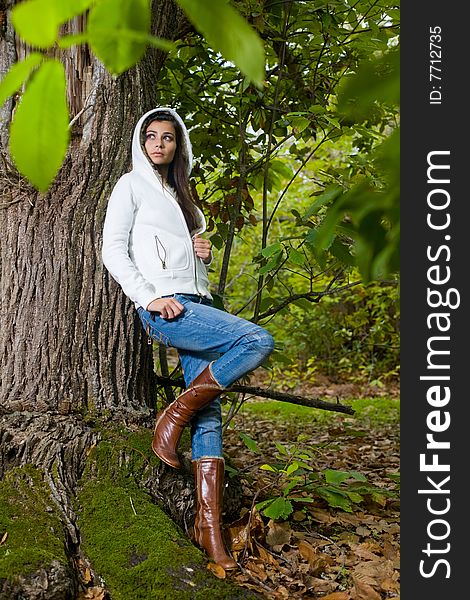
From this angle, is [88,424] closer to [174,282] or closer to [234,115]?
[174,282]

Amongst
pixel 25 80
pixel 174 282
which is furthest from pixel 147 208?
pixel 25 80

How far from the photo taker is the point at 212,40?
0.53 metres

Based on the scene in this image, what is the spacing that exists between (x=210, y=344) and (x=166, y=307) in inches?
8.1

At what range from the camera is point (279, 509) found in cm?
260

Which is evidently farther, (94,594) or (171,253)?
(171,253)

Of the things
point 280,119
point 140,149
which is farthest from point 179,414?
point 280,119

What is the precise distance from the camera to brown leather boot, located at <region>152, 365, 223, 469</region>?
8.21 ft

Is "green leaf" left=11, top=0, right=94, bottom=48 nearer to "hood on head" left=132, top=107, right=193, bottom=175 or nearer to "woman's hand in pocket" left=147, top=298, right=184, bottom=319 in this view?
"woman's hand in pocket" left=147, top=298, right=184, bottom=319

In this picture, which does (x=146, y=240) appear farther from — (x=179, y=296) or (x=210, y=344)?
(x=210, y=344)

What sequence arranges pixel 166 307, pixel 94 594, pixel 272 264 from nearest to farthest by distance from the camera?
1. pixel 94 594
2. pixel 166 307
3. pixel 272 264

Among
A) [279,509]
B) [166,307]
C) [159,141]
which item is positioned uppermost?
[159,141]

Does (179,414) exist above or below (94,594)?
above

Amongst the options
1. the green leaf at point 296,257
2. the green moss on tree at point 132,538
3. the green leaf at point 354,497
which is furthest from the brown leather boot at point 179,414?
the green leaf at point 354,497

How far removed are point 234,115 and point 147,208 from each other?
1.56 m
